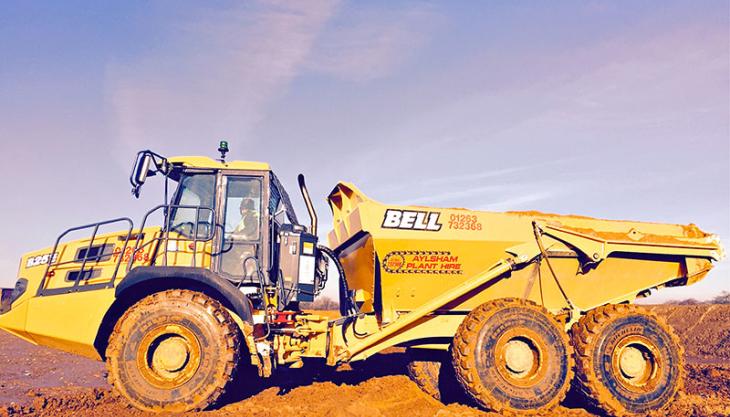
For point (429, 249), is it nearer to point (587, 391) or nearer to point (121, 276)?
point (587, 391)

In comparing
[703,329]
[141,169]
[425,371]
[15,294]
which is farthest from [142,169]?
[703,329]

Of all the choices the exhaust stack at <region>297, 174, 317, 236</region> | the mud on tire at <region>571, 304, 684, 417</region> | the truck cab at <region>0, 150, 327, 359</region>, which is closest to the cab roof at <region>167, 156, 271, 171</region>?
the truck cab at <region>0, 150, 327, 359</region>

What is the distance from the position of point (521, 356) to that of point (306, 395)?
2.70 metres

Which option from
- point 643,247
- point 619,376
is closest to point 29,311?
point 619,376

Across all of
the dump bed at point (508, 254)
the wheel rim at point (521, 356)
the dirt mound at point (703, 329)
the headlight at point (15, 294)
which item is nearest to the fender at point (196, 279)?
the headlight at point (15, 294)

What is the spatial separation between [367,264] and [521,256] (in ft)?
6.26

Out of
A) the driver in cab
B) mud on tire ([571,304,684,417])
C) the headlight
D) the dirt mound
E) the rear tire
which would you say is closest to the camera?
mud on tire ([571,304,684,417])

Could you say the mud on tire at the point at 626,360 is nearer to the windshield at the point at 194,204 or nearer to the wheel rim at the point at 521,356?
the wheel rim at the point at 521,356

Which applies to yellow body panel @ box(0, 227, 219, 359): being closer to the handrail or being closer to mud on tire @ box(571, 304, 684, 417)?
the handrail

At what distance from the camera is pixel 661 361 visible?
234 inches

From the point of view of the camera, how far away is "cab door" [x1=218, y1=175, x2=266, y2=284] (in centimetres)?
585

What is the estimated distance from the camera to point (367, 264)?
244 inches

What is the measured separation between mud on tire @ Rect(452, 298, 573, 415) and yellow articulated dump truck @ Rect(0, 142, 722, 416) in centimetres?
2

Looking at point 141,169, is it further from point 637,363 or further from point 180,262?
point 637,363
